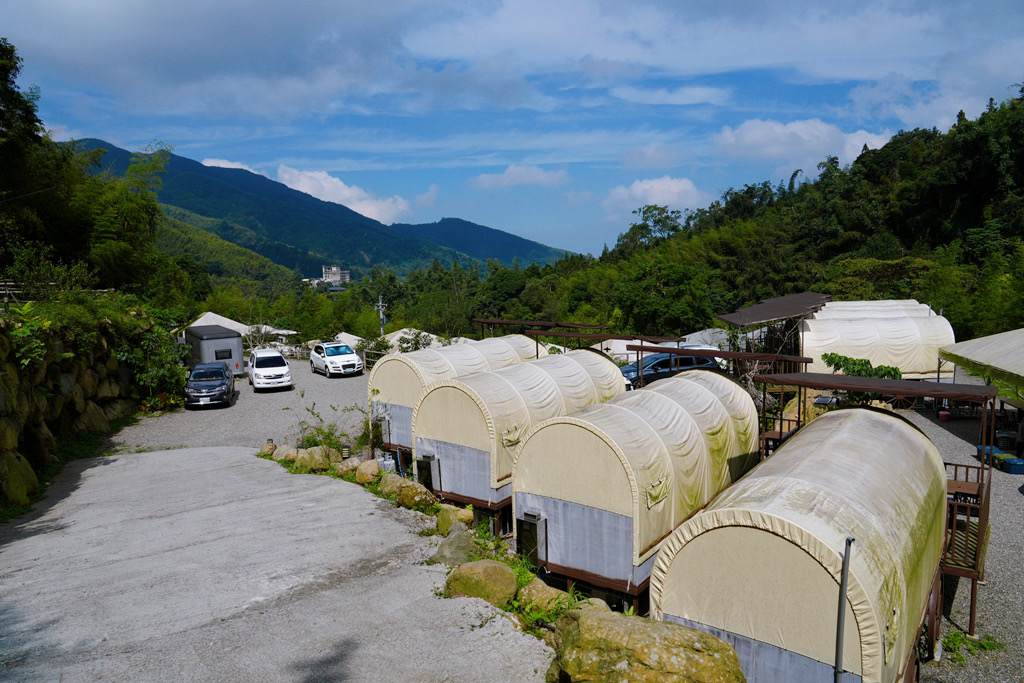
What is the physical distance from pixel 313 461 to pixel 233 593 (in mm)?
6022

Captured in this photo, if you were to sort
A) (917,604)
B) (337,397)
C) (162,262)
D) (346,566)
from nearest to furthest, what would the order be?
(917,604)
(346,566)
(337,397)
(162,262)

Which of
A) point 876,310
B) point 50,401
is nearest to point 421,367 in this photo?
point 50,401

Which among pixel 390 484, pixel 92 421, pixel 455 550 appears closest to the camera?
pixel 455 550

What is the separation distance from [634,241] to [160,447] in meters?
68.1

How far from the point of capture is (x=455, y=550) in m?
9.50

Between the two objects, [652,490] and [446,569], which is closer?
[652,490]

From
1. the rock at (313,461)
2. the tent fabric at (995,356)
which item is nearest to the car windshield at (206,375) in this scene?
the rock at (313,461)

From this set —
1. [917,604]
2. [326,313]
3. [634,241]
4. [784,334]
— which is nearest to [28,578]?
[917,604]

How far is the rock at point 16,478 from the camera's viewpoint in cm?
1099

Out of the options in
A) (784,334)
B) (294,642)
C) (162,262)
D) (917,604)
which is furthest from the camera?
(162,262)

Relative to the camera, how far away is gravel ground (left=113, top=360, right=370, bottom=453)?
1694 centimetres

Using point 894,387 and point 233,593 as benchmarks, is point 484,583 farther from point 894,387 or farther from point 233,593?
point 894,387

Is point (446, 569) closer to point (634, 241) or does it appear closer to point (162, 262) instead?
point (162, 262)

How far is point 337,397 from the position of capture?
22453 millimetres
